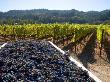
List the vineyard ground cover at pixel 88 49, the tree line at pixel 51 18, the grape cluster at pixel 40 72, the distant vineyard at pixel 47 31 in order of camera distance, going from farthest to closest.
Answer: the tree line at pixel 51 18
the distant vineyard at pixel 47 31
the vineyard ground cover at pixel 88 49
the grape cluster at pixel 40 72

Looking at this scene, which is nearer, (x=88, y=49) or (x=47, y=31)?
(x=88, y=49)

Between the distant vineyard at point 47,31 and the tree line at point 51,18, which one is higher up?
the distant vineyard at point 47,31

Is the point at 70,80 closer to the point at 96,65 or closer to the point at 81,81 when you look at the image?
the point at 81,81

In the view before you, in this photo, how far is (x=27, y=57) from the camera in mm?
11648

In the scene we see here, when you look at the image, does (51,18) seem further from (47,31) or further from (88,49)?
(88,49)

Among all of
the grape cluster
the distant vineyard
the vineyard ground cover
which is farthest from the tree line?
the grape cluster

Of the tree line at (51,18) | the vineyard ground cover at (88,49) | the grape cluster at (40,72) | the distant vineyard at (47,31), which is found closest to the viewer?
the grape cluster at (40,72)

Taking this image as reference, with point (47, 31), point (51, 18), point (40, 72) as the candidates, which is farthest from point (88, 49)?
point (51, 18)

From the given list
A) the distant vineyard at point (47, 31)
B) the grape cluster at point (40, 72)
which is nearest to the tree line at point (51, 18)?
the distant vineyard at point (47, 31)

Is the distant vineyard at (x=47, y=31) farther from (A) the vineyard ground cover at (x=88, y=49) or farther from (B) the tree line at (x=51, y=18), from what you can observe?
(B) the tree line at (x=51, y=18)

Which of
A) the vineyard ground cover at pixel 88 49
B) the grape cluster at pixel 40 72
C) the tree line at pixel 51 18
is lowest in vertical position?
the tree line at pixel 51 18

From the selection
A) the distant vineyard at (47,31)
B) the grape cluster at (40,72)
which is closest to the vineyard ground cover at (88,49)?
the distant vineyard at (47,31)

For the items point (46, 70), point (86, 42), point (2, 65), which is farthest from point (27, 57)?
point (86, 42)

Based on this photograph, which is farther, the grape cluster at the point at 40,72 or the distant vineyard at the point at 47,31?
the distant vineyard at the point at 47,31
